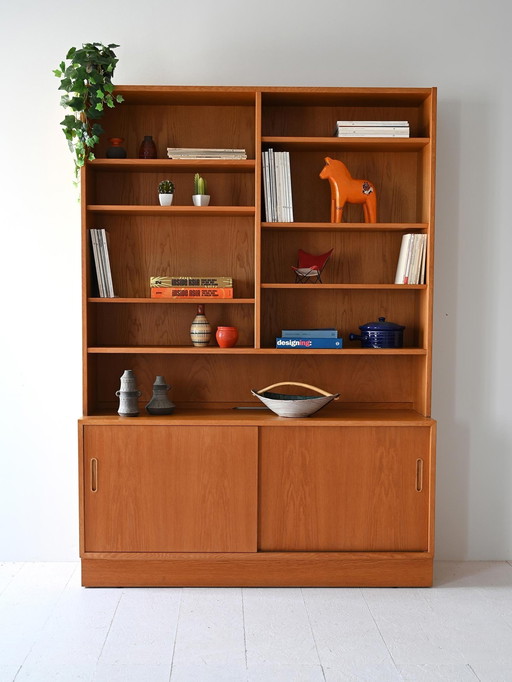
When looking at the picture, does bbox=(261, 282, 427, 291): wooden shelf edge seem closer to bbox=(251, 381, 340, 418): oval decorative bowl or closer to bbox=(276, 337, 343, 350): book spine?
bbox=(276, 337, 343, 350): book spine

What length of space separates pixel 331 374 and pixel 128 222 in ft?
4.14

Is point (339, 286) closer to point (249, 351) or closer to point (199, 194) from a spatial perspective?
point (249, 351)

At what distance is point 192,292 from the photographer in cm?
357

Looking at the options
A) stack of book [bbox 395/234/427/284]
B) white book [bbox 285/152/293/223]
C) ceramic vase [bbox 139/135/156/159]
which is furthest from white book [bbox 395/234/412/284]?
ceramic vase [bbox 139/135/156/159]

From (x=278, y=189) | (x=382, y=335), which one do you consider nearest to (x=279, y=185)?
(x=278, y=189)

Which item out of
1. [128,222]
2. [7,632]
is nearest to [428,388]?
[128,222]

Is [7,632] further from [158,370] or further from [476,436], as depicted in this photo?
[476,436]

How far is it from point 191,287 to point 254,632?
156 cm

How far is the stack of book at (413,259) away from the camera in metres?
3.54

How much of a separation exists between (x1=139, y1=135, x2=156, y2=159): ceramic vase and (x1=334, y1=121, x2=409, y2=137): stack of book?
871 millimetres

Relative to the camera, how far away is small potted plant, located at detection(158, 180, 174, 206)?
139 inches

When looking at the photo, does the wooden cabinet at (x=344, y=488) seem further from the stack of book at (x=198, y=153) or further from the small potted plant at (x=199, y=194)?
the stack of book at (x=198, y=153)

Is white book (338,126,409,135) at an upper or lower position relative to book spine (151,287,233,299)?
upper

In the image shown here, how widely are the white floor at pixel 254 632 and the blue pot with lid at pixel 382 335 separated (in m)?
1.13
